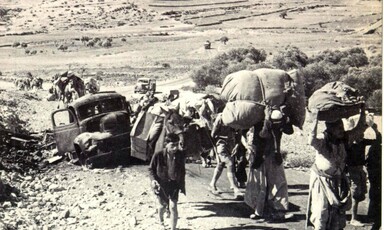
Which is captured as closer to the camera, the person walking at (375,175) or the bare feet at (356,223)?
the person walking at (375,175)

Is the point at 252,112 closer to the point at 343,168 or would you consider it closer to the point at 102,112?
the point at 343,168

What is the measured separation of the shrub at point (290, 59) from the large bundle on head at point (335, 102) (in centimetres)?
351

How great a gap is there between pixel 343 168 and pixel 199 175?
2453mm

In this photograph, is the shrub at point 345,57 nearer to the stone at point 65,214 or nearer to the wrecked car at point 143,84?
the wrecked car at point 143,84

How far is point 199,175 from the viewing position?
246 inches

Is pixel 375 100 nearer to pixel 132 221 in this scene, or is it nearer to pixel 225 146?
pixel 225 146

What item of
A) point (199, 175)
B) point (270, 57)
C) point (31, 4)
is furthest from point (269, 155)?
point (270, 57)

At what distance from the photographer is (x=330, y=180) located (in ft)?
13.3

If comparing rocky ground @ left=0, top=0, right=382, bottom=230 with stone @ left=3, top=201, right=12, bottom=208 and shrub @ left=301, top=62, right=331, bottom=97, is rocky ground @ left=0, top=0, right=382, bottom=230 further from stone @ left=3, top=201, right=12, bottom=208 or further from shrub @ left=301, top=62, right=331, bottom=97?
shrub @ left=301, top=62, right=331, bottom=97

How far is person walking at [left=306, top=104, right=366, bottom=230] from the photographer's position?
3988mm

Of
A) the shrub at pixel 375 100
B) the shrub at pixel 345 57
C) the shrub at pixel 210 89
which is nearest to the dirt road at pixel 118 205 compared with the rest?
the shrub at pixel 375 100

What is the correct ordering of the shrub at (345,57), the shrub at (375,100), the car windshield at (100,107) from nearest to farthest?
the shrub at (375,100), the shrub at (345,57), the car windshield at (100,107)

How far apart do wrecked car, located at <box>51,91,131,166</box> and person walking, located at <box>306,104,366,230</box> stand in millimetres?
3033

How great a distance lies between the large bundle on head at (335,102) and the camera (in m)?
4.03
